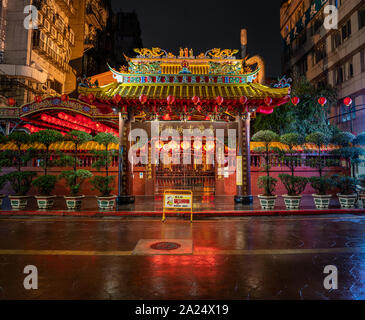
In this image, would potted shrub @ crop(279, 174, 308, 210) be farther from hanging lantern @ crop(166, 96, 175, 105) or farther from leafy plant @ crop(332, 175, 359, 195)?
hanging lantern @ crop(166, 96, 175, 105)

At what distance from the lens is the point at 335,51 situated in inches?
1064

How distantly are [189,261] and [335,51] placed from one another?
30.7m

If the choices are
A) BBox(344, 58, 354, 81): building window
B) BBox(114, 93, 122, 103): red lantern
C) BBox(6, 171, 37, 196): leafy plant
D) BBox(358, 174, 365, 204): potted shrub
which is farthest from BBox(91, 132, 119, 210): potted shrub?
BBox(344, 58, 354, 81): building window

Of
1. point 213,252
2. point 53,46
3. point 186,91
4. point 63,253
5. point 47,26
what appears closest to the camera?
point 63,253

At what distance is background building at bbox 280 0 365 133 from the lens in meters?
23.2

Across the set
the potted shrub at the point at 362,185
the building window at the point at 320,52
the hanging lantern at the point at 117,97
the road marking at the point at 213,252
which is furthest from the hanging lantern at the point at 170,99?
the building window at the point at 320,52

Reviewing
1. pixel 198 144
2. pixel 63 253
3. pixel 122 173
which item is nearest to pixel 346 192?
pixel 198 144

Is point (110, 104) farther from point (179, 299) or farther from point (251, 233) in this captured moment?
point (179, 299)

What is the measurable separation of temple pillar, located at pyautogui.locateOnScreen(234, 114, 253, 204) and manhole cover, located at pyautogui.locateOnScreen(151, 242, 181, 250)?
7.34 metres

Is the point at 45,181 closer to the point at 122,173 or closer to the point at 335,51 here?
the point at 122,173

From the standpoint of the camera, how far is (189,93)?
12461 millimetres

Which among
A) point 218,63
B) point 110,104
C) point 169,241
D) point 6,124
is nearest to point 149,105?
point 110,104

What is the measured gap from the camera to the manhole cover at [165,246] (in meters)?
5.93

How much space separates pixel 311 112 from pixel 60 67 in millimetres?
31272
